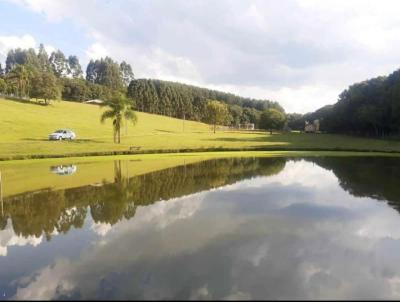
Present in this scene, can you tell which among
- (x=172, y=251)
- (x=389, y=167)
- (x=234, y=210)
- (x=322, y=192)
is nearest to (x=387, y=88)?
(x=389, y=167)

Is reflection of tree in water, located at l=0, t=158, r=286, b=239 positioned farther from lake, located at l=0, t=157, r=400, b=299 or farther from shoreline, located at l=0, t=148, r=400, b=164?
shoreline, located at l=0, t=148, r=400, b=164

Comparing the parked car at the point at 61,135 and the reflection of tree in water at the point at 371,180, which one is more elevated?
the parked car at the point at 61,135

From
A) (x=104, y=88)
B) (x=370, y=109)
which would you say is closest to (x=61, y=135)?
(x=370, y=109)

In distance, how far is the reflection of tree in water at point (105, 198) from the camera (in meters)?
19.2

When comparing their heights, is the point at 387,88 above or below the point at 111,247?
above

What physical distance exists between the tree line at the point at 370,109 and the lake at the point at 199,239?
78.0 m

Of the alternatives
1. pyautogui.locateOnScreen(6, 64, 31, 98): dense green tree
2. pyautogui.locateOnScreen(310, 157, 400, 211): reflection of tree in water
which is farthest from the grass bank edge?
pyautogui.locateOnScreen(6, 64, 31, 98): dense green tree

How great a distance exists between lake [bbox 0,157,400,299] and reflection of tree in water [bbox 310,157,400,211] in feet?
0.61

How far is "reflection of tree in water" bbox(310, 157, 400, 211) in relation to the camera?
1031 inches

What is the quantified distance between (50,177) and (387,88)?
320 feet

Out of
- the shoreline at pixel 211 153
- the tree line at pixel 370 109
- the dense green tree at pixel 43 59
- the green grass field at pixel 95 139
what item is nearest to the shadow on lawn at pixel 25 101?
the green grass field at pixel 95 139

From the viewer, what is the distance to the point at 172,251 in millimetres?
14430

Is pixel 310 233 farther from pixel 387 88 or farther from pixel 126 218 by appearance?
pixel 387 88

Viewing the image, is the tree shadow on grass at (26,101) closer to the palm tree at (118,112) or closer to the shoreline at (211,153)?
the palm tree at (118,112)
